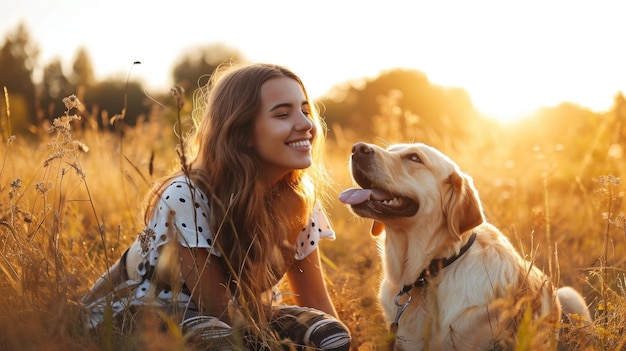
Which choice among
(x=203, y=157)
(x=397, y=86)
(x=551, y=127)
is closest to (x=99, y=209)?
(x=203, y=157)

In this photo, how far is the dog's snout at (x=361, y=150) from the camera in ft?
10.1

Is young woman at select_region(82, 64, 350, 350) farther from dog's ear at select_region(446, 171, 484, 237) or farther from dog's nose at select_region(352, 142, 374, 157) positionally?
dog's ear at select_region(446, 171, 484, 237)

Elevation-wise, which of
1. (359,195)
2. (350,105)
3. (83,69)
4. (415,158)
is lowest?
(350,105)

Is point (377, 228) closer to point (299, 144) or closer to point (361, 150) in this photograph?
point (361, 150)

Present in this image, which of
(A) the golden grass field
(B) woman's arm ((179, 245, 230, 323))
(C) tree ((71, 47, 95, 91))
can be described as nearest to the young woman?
(B) woman's arm ((179, 245, 230, 323))

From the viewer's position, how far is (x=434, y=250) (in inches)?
118

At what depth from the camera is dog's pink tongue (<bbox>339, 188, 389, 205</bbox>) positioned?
9.96 feet

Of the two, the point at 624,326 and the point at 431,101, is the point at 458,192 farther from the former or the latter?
the point at 431,101

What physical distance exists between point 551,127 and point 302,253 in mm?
8893

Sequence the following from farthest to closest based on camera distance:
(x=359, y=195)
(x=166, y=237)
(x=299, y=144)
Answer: (x=299, y=144) → (x=359, y=195) → (x=166, y=237)

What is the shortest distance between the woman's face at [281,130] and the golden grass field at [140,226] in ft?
2.06

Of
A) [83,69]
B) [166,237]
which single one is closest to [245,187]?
[166,237]

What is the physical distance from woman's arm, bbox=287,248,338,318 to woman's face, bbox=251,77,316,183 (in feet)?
1.93

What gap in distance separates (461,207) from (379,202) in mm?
424
